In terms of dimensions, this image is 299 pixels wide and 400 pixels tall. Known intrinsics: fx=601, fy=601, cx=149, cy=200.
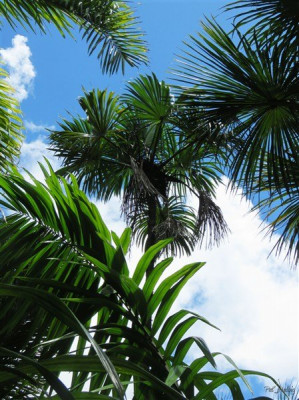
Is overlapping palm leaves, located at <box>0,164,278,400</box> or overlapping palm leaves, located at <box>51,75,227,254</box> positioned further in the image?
overlapping palm leaves, located at <box>51,75,227,254</box>

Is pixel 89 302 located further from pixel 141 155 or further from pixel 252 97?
pixel 141 155

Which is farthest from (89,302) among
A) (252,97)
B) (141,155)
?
(141,155)

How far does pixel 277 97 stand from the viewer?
3.67 m

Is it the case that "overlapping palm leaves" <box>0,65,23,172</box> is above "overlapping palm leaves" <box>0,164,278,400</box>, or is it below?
above

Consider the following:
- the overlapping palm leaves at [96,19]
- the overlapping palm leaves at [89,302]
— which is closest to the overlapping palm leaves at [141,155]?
the overlapping palm leaves at [96,19]

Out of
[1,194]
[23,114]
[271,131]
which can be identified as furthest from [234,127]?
[1,194]

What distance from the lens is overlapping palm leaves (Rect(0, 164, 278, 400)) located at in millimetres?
1368

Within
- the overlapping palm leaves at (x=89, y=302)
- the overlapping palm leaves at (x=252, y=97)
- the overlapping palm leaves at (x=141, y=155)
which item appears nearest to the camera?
the overlapping palm leaves at (x=89, y=302)

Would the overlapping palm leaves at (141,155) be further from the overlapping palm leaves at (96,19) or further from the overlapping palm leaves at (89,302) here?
the overlapping palm leaves at (89,302)

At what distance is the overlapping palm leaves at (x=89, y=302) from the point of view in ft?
4.49

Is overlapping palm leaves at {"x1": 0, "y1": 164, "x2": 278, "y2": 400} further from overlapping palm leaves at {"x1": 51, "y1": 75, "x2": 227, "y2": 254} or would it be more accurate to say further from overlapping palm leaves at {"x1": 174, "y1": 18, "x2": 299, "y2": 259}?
overlapping palm leaves at {"x1": 51, "y1": 75, "x2": 227, "y2": 254}

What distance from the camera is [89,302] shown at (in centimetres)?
151

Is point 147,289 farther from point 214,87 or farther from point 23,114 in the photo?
point 23,114

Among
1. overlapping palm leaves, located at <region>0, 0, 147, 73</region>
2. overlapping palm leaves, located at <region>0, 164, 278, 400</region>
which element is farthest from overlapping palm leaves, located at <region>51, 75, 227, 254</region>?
overlapping palm leaves, located at <region>0, 164, 278, 400</region>
